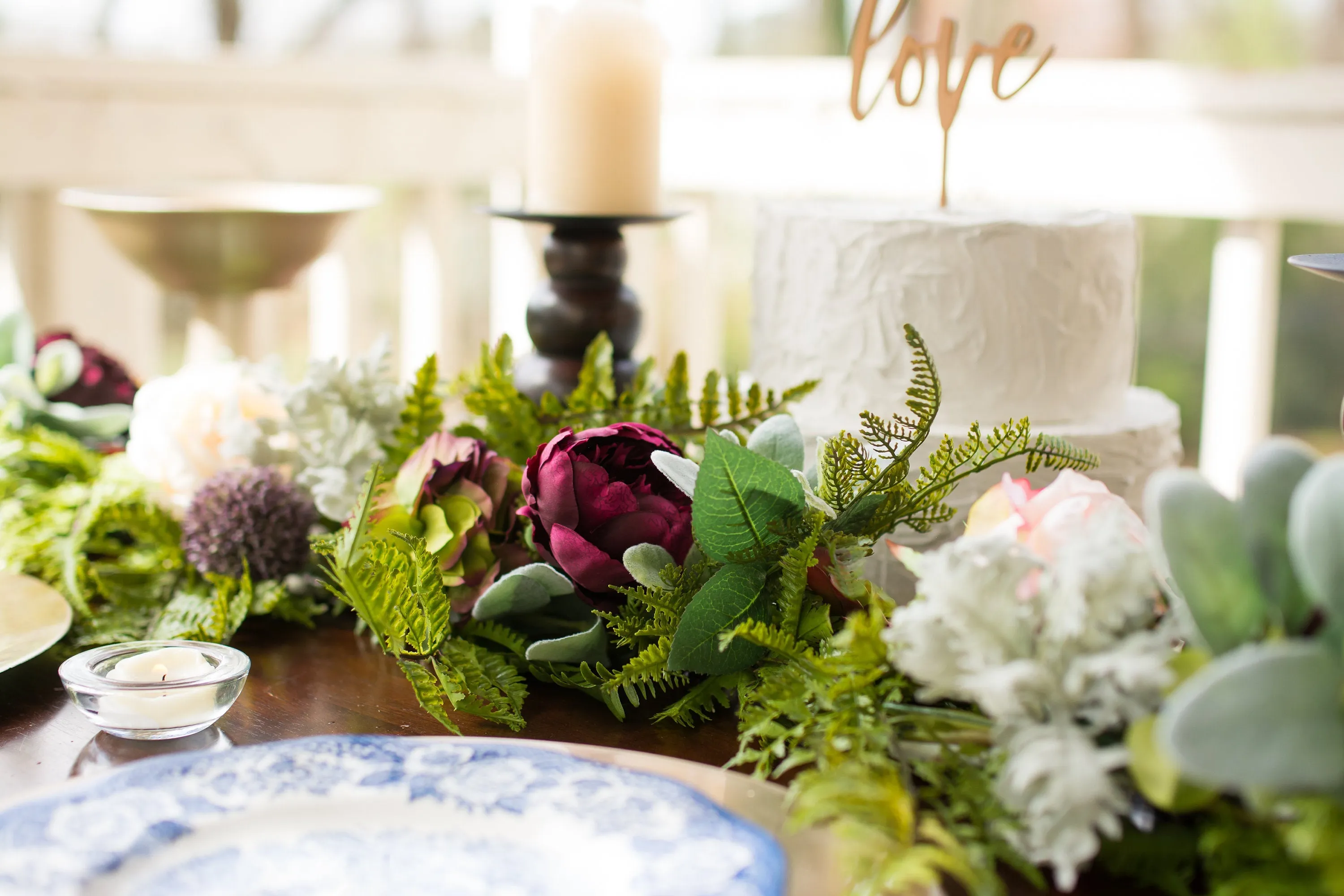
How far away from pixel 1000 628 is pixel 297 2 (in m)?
2.16

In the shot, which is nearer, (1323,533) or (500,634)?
(1323,533)

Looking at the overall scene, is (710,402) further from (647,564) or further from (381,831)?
(381,831)

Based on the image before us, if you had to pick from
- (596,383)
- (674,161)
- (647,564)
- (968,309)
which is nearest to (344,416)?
(596,383)

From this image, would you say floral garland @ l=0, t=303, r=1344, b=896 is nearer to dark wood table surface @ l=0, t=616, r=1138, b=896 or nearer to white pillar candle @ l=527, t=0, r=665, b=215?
dark wood table surface @ l=0, t=616, r=1138, b=896

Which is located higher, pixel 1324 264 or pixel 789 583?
pixel 1324 264

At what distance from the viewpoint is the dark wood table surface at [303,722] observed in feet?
1.59

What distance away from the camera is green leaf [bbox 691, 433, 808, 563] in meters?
0.46

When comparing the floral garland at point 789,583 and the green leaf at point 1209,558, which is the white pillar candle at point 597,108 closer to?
the floral garland at point 789,583

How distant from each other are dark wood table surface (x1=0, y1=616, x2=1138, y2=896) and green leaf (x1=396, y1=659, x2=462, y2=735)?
0.03 metres

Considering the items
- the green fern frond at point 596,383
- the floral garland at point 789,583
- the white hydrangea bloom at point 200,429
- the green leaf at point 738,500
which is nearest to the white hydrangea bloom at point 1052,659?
the floral garland at point 789,583

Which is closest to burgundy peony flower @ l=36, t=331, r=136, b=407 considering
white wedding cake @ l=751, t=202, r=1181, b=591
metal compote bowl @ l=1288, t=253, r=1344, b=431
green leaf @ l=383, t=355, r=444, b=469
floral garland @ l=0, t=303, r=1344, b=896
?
floral garland @ l=0, t=303, r=1344, b=896

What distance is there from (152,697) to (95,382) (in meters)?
0.47

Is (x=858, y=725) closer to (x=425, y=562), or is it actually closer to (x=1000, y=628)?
(x=1000, y=628)

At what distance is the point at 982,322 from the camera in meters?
0.65
